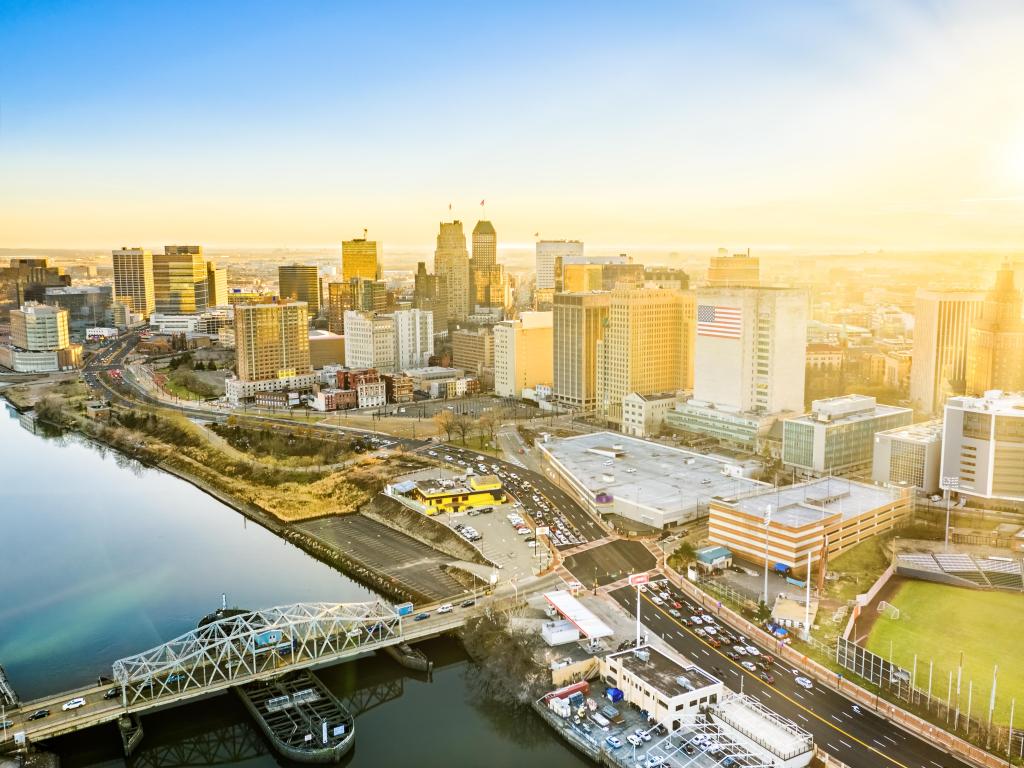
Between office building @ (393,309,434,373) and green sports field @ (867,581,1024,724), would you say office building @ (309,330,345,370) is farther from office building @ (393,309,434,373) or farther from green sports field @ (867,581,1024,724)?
green sports field @ (867,581,1024,724)

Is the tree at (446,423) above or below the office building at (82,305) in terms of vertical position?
below

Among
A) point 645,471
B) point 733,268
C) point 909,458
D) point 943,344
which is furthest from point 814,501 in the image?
point 733,268

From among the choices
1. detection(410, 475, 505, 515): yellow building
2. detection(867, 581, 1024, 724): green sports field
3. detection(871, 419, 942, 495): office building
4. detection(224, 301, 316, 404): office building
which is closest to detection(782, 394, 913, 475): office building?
detection(871, 419, 942, 495): office building

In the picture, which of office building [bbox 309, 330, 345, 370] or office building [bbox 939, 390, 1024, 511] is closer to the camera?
office building [bbox 939, 390, 1024, 511]

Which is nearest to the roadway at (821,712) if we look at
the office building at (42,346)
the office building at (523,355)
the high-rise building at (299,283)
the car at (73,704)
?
the car at (73,704)

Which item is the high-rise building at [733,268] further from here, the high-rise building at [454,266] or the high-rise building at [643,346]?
the high-rise building at [454,266]
